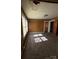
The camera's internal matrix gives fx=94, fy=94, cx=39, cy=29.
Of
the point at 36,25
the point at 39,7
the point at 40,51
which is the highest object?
the point at 39,7

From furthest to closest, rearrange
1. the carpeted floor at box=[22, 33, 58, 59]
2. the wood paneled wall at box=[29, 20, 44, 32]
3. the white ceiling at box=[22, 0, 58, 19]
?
the wood paneled wall at box=[29, 20, 44, 32] → the white ceiling at box=[22, 0, 58, 19] → the carpeted floor at box=[22, 33, 58, 59]

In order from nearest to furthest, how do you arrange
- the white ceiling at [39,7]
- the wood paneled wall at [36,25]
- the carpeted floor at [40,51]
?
the carpeted floor at [40,51], the white ceiling at [39,7], the wood paneled wall at [36,25]

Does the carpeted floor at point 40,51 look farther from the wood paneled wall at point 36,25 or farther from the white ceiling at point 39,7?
the wood paneled wall at point 36,25

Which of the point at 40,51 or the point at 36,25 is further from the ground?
the point at 36,25

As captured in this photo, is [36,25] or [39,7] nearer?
[39,7]

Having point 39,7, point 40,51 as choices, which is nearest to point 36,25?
point 39,7

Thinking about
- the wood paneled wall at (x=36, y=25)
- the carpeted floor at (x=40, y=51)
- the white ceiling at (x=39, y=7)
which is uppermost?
the white ceiling at (x=39, y=7)

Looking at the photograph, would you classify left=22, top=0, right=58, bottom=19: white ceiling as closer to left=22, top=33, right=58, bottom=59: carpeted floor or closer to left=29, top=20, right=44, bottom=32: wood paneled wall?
left=22, top=33, right=58, bottom=59: carpeted floor

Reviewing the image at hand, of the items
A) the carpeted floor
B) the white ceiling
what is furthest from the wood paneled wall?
the carpeted floor

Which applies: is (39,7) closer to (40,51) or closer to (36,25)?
(40,51)

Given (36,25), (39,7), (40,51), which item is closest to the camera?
(40,51)

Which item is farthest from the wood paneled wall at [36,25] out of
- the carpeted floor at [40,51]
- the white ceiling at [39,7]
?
the carpeted floor at [40,51]
